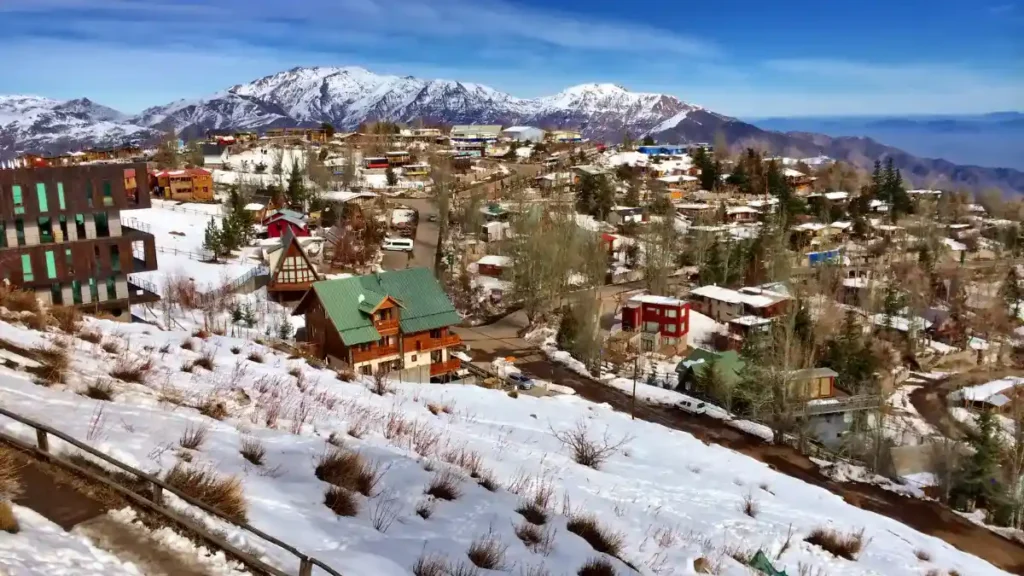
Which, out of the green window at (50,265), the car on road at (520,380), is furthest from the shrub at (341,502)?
the green window at (50,265)

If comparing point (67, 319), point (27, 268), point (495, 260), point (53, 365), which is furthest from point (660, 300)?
point (53, 365)

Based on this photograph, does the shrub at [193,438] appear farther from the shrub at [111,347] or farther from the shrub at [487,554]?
the shrub at [111,347]

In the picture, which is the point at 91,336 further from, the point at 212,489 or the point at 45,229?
the point at 45,229

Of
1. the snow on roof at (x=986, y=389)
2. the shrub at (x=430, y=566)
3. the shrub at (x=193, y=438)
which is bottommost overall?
the snow on roof at (x=986, y=389)

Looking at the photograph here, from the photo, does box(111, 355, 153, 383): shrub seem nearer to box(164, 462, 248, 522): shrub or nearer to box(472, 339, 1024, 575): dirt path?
box(164, 462, 248, 522): shrub

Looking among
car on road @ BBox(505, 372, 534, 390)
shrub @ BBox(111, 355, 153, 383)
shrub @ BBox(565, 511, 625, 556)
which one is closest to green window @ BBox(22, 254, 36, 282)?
shrub @ BBox(111, 355, 153, 383)
